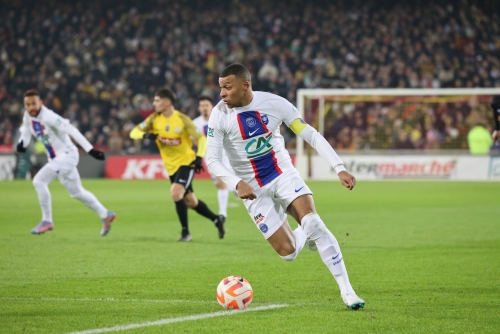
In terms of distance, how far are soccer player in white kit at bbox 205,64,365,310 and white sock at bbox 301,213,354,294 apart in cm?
20

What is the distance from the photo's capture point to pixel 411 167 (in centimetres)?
2750

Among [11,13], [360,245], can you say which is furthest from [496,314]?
[11,13]

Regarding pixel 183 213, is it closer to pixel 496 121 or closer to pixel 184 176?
pixel 184 176

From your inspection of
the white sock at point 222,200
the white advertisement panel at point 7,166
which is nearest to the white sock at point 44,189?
the white sock at point 222,200

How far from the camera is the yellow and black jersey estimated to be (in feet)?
38.7

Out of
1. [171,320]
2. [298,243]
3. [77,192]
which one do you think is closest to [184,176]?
[77,192]

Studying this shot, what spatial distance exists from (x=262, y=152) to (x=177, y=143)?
5206 mm

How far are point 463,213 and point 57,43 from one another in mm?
23331

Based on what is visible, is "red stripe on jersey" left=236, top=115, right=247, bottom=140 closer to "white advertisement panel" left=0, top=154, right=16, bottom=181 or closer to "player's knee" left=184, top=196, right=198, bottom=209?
"player's knee" left=184, top=196, right=198, bottom=209

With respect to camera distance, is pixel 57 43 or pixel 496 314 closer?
pixel 496 314

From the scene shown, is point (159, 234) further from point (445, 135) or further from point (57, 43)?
point (57, 43)

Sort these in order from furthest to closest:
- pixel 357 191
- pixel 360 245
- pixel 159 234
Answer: pixel 357 191 < pixel 159 234 < pixel 360 245

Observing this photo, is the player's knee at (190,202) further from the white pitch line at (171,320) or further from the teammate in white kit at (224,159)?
the white pitch line at (171,320)

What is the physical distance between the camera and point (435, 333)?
5301mm
